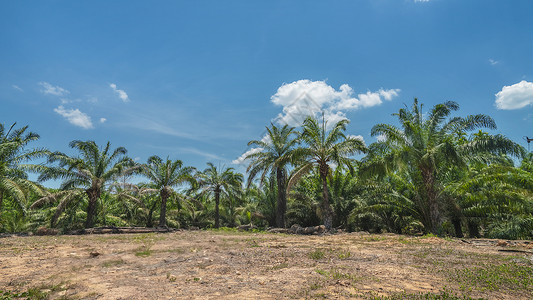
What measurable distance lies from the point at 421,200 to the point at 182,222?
29.3 m

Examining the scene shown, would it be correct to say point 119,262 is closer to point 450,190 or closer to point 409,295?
point 409,295

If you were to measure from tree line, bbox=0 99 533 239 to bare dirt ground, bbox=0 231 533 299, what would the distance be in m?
6.74

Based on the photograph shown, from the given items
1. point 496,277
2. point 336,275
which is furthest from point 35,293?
point 496,277

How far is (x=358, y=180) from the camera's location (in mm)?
21859

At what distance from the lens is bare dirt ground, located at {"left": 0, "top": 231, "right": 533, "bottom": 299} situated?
17.3 feet

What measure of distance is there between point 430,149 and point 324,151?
20.6ft

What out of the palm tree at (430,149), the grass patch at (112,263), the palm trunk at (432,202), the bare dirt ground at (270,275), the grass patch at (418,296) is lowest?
the grass patch at (418,296)

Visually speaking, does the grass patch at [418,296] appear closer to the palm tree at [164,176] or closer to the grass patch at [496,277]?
the grass patch at [496,277]

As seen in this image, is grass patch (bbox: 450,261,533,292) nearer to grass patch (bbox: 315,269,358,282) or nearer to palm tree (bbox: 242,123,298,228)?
grass patch (bbox: 315,269,358,282)

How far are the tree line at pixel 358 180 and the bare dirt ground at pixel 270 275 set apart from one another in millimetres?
6745

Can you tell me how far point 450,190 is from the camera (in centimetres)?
1641

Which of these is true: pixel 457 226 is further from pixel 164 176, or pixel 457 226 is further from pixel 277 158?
pixel 164 176

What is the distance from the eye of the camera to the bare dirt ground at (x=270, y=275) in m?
5.29

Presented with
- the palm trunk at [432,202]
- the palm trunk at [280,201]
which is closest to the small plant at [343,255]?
Result: the palm trunk at [432,202]
